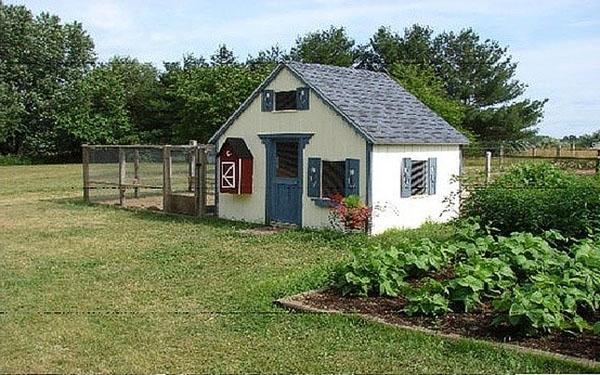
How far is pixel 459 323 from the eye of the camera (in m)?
6.45

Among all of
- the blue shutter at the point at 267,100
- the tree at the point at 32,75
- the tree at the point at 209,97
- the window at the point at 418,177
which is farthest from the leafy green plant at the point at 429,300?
the tree at the point at 32,75

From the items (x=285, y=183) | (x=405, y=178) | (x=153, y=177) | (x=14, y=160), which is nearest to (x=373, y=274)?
(x=405, y=178)

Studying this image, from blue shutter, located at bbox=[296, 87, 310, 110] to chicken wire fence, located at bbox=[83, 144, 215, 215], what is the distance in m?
3.18

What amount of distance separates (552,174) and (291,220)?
199 inches

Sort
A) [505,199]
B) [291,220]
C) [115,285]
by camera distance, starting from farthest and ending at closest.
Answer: [291,220]
[505,199]
[115,285]

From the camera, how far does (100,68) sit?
51.8 meters

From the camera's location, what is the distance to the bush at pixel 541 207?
9625 mm

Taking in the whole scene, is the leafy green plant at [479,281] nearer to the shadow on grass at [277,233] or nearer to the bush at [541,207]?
the bush at [541,207]

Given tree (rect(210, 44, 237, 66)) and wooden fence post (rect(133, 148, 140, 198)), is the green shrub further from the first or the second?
wooden fence post (rect(133, 148, 140, 198))

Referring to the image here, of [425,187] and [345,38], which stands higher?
[345,38]

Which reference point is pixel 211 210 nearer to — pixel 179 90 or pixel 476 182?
pixel 476 182

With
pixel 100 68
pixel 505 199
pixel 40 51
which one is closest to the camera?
pixel 505 199

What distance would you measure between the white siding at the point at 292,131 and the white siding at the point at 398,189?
352mm

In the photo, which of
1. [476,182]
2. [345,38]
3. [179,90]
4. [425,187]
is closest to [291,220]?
[425,187]
